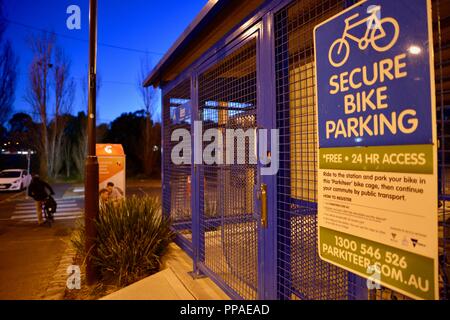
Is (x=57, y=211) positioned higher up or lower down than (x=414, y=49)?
lower down

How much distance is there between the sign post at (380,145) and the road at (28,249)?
425 centimetres

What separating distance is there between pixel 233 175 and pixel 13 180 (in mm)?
18324

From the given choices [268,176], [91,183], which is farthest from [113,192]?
[268,176]

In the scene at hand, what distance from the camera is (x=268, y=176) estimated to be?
2.81m

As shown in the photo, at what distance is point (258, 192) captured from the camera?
9.52 feet

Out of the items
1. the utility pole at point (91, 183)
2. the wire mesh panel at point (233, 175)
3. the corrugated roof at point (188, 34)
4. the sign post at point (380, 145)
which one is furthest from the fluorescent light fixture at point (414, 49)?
the utility pole at point (91, 183)

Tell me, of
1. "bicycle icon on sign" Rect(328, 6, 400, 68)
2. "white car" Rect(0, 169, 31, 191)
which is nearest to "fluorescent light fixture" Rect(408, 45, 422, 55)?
"bicycle icon on sign" Rect(328, 6, 400, 68)

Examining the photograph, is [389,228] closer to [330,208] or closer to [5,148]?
[330,208]

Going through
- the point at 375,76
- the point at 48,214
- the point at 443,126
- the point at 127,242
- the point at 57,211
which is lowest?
the point at 57,211

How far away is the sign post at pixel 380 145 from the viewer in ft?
4.81

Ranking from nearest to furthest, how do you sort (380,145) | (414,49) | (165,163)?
(414,49), (380,145), (165,163)

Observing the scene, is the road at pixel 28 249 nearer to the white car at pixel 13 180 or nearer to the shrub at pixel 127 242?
the shrub at pixel 127 242

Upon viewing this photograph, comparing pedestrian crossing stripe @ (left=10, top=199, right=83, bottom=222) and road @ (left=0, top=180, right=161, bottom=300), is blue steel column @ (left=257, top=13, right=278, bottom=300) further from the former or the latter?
pedestrian crossing stripe @ (left=10, top=199, right=83, bottom=222)

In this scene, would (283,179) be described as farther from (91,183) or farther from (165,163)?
(165,163)
